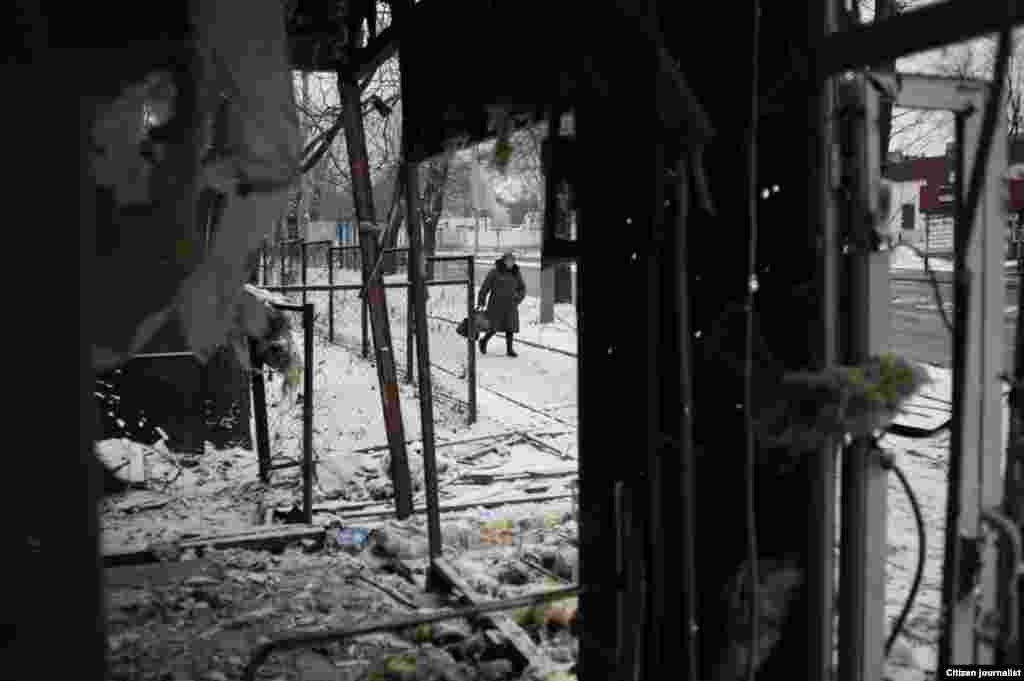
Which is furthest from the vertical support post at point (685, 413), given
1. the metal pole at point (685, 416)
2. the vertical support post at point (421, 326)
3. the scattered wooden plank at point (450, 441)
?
the scattered wooden plank at point (450, 441)

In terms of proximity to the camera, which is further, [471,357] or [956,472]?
[471,357]

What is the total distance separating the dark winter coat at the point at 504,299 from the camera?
13281 mm

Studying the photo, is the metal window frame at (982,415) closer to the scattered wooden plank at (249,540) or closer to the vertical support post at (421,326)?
Answer: the vertical support post at (421,326)

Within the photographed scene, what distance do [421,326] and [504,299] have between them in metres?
8.40

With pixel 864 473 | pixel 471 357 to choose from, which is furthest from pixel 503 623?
pixel 471 357

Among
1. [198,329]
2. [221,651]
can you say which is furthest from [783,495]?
[221,651]

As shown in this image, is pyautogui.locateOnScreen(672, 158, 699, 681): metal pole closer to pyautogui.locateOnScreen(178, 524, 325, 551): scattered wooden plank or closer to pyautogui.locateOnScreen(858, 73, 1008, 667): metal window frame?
pyautogui.locateOnScreen(858, 73, 1008, 667): metal window frame

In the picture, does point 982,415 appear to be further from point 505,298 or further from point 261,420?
point 505,298

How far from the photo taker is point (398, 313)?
63.9ft

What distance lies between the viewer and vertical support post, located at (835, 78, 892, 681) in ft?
6.13

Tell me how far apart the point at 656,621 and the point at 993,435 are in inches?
42.0

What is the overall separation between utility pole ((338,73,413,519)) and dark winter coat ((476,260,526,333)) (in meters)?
7.35

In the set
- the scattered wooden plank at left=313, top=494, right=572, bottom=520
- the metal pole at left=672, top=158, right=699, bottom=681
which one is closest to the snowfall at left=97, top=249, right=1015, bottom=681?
the scattered wooden plank at left=313, top=494, right=572, bottom=520

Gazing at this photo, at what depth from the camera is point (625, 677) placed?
96.5 inches
